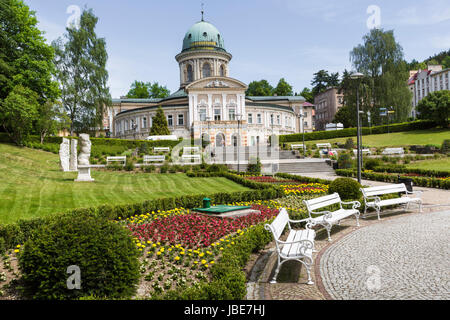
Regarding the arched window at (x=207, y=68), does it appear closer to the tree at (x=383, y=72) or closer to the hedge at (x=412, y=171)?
the tree at (x=383, y=72)

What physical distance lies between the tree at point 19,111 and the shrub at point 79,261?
2767 centimetres

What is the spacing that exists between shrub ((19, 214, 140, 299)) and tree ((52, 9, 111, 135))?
131 ft

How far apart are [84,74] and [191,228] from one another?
129ft

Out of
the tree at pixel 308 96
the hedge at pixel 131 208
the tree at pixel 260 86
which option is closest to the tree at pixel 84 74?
the hedge at pixel 131 208

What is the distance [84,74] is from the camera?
4184 cm

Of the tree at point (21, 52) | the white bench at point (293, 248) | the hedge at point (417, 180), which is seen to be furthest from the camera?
the tree at point (21, 52)

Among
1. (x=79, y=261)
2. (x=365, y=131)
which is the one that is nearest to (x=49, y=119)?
(x=79, y=261)

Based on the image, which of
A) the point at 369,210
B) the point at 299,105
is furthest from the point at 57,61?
the point at 299,105

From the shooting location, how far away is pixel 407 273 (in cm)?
583

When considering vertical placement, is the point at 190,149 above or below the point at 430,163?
above

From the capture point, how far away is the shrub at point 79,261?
4.28 meters

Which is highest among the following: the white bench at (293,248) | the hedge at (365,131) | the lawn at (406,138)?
the hedge at (365,131)

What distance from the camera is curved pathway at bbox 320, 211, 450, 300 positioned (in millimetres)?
5105

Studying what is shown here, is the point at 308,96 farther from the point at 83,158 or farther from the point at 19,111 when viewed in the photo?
the point at 83,158
